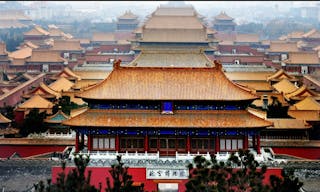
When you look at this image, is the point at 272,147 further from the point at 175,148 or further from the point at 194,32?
the point at 194,32

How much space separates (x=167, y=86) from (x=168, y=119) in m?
1.43

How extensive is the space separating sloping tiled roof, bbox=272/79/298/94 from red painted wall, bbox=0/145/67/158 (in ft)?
49.2

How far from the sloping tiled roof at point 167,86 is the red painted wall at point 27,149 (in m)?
4.83

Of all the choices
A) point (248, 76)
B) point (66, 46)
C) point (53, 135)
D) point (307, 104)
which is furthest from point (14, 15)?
point (307, 104)

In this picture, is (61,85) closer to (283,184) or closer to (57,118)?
(57,118)

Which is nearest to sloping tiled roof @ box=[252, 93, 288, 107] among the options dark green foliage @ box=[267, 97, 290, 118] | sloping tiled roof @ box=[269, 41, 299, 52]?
dark green foliage @ box=[267, 97, 290, 118]

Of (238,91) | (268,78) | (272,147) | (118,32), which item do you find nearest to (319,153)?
Result: (272,147)

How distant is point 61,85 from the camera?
3794cm

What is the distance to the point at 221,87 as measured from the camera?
75.8 ft

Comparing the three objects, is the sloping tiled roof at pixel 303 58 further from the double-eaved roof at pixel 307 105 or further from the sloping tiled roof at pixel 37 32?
the sloping tiled roof at pixel 37 32

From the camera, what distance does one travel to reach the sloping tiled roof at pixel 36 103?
32.3 m

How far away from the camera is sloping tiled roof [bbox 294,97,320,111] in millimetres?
30619

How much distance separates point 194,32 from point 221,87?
25.5 meters

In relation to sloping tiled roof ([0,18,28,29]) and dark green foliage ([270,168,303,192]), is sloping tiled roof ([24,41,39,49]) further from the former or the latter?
dark green foliage ([270,168,303,192])
